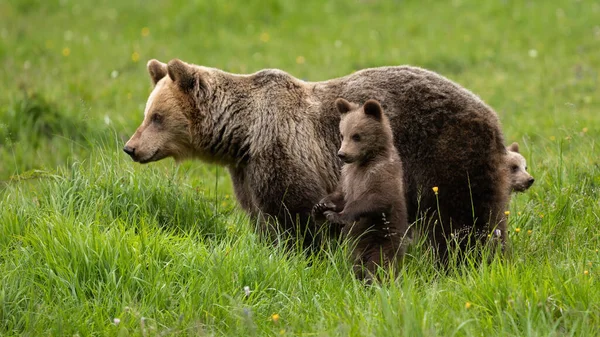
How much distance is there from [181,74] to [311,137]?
45.7 inches

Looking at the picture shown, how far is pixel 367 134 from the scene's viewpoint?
225 inches

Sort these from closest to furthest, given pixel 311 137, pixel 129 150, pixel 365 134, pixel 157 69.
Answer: pixel 365 134
pixel 129 150
pixel 311 137
pixel 157 69

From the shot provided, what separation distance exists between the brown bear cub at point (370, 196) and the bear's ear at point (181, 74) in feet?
4.72

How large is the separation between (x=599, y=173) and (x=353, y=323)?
3504 mm

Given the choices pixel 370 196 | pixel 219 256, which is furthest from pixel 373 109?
pixel 219 256

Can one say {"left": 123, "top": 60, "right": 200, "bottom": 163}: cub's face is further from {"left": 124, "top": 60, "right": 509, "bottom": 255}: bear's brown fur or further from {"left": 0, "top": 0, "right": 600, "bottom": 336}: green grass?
{"left": 0, "top": 0, "right": 600, "bottom": 336}: green grass

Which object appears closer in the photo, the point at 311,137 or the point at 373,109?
the point at 373,109

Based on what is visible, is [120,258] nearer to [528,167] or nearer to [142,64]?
[528,167]

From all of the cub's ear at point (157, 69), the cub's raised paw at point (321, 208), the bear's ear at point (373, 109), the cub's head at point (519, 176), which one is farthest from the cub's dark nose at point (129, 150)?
the cub's head at point (519, 176)

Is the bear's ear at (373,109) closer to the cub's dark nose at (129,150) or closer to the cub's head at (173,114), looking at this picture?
the cub's head at (173,114)

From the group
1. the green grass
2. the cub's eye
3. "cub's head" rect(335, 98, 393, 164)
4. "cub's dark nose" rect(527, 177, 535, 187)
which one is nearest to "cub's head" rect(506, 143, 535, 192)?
"cub's dark nose" rect(527, 177, 535, 187)

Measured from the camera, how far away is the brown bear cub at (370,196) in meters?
5.57

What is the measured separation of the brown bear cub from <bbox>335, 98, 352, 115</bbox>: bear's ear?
0.33ft

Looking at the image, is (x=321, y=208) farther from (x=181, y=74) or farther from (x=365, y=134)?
(x=181, y=74)
